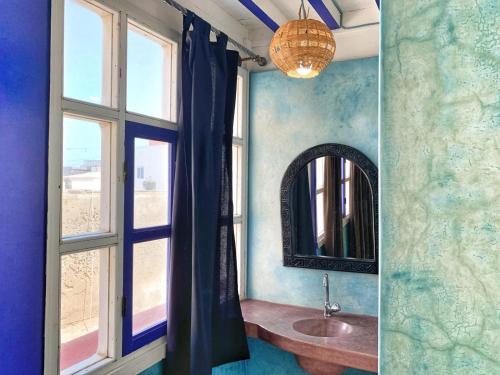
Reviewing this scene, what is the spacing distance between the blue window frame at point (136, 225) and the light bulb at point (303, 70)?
73cm

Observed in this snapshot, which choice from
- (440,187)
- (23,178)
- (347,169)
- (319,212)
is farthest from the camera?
(319,212)

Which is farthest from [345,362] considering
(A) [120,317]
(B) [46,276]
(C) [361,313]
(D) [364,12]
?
(D) [364,12]

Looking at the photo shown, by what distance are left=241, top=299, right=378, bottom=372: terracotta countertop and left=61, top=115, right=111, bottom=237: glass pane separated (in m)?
→ 1.18

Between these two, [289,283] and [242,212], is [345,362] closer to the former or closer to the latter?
[289,283]

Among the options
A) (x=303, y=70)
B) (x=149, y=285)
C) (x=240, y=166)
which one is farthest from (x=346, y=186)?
(x=149, y=285)

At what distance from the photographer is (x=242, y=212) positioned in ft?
9.11

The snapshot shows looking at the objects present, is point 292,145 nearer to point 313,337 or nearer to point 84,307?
point 313,337

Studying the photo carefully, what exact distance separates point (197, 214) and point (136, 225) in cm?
31

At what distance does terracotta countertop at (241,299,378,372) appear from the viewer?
195 centimetres

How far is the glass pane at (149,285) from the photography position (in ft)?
6.09

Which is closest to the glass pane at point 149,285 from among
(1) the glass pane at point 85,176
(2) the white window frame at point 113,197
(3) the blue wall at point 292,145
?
(2) the white window frame at point 113,197

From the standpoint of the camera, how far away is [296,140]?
8.73 ft

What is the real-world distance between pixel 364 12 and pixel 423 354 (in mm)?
2449

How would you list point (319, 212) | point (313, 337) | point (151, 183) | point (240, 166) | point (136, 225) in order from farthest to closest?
point (240, 166)
point (319, 212)
point (313, 337)
point (151, 183)
point (136, 225)
